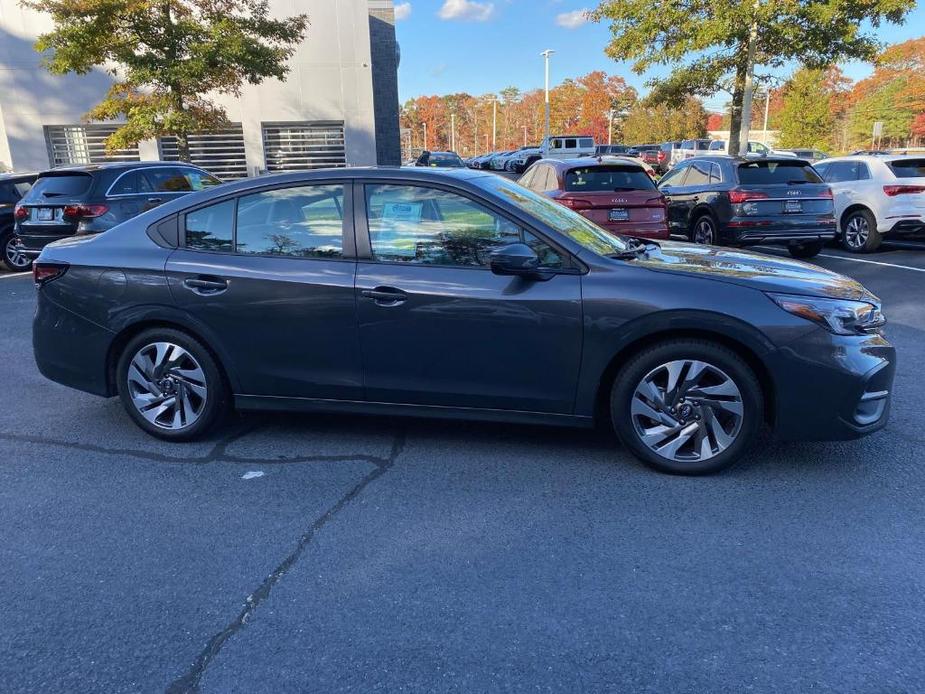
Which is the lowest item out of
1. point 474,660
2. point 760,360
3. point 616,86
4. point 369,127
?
point 474,660

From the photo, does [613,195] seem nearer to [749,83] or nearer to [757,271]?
[757,271]

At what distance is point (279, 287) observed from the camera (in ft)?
13.4

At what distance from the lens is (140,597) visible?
2.85 meters

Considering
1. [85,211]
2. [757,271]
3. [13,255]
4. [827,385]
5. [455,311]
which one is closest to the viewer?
[827,385]

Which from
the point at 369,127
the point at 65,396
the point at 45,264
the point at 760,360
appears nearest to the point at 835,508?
the point at 760,360

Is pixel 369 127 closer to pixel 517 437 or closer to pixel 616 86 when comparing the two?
pixel 517 437

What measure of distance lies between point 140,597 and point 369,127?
25277 millimetres

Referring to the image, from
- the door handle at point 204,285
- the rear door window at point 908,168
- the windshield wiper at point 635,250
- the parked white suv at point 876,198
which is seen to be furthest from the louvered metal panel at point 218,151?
the windshield wiper at point 635,250

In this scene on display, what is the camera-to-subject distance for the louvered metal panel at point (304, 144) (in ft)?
86.8

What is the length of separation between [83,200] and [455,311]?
8301mm

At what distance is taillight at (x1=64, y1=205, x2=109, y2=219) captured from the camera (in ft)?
32.6

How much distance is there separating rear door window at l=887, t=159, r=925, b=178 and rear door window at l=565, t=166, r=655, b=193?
4765 mm

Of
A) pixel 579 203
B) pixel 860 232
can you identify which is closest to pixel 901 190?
pixel 860 232

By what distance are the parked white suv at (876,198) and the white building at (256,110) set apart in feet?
58.6
